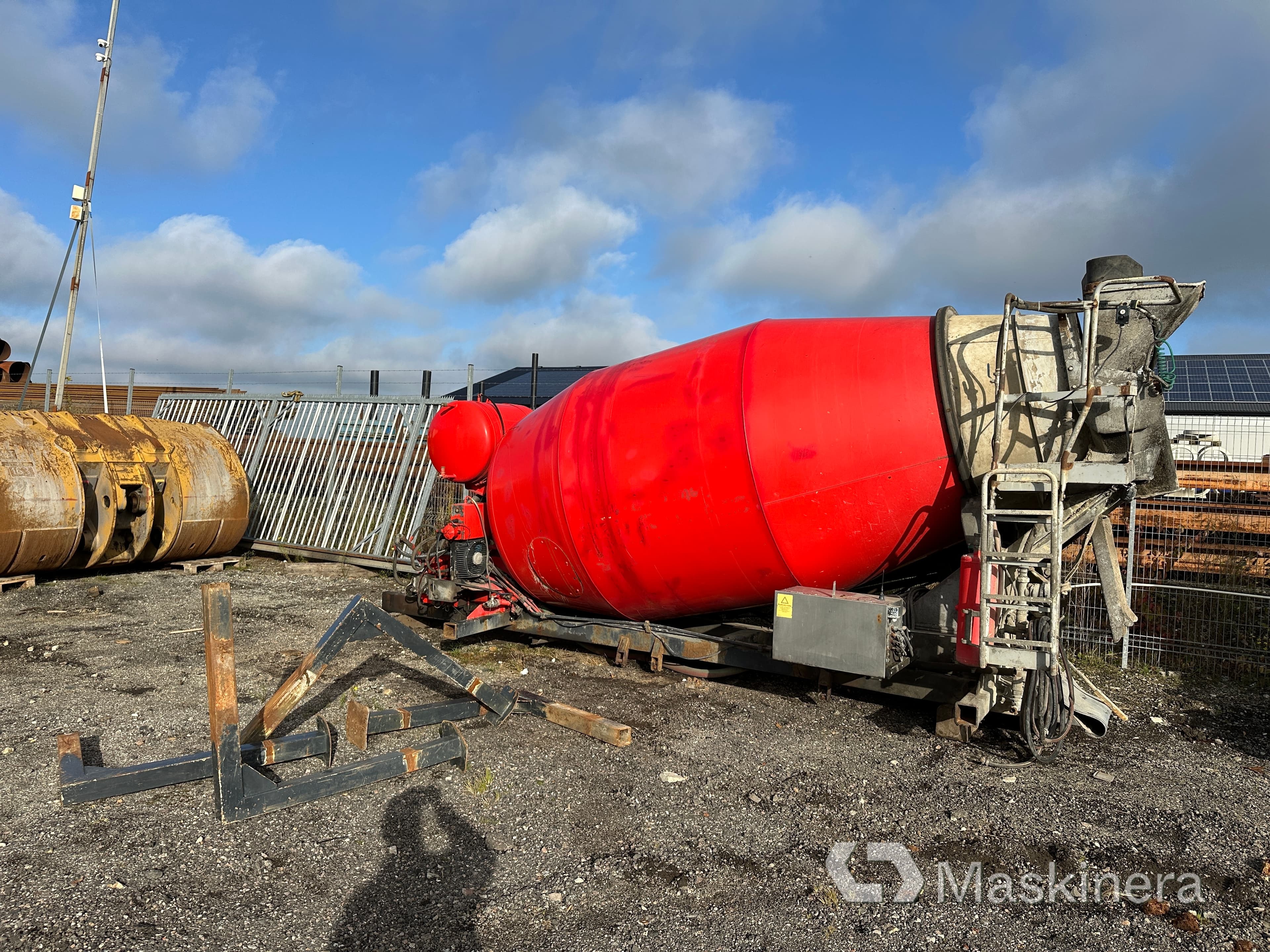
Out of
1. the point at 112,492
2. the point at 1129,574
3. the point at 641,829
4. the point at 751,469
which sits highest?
the point at 751,469

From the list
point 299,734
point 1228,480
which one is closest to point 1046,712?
point 299,734

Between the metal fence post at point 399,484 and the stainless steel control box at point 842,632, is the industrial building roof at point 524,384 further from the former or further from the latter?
the stainless steel control box at point 842,632

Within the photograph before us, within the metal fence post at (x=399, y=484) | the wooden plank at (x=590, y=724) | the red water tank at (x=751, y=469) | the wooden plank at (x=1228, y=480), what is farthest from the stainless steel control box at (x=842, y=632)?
the metal fence post at (x=399, y=484)

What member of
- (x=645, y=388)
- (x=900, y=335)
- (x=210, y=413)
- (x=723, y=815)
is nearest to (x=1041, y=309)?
(x=900, y=335)

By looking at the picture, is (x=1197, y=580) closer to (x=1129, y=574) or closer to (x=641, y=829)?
(x=1129, y=574)

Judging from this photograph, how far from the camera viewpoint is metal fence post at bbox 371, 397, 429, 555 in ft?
37.7

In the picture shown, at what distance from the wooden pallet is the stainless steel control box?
9138 millimetres

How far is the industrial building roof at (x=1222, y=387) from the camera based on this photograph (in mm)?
13624

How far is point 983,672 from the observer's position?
16.3ft

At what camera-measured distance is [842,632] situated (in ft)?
15.9

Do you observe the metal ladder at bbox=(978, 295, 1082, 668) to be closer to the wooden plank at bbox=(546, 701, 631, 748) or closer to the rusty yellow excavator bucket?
the wooden plank at bbox=(546, 701, 631, 748)

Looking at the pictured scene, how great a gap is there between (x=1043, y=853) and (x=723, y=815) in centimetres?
152

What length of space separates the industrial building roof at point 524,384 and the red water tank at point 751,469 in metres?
11.2

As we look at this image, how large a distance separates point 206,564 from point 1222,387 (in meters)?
17.6
